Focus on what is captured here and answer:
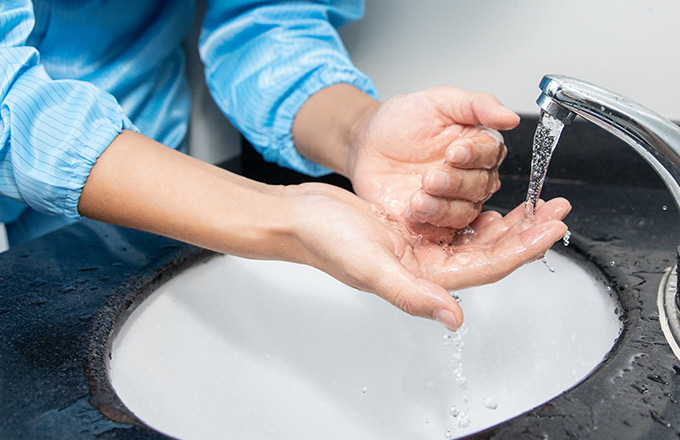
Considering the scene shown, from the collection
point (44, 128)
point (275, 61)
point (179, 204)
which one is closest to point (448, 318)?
point (179, 204)

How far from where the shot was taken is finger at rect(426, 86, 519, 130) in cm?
55

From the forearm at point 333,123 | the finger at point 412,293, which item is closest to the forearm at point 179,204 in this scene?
the finger at point 412,293

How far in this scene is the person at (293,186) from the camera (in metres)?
0.51

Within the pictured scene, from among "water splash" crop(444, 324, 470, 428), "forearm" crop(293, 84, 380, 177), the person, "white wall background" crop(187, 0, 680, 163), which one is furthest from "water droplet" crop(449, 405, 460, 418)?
"white wall background" crop(187, 0, 680, 163)

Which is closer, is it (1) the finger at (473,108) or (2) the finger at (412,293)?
(2) the finger at (412,293)

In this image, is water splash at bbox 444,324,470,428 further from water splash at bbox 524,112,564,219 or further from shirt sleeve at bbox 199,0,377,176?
shirt sleeve at bbox 199,0,377,176

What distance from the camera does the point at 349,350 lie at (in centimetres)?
67

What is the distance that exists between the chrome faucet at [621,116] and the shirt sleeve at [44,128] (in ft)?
1.21

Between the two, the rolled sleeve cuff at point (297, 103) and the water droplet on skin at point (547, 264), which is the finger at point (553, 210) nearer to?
the water droplet on skin at point (547, 264)

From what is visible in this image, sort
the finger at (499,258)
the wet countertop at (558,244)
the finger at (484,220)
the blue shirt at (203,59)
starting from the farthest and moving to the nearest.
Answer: the blue shirt at (203,59)
the finger at (484,220)
the finger at (499,258)
the wet countertop at (558,244)

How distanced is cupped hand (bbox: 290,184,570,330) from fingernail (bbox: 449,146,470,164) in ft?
0.24

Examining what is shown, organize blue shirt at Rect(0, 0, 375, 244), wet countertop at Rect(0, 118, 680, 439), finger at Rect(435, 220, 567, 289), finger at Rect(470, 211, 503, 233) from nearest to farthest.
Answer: wet countertop at Rect(0, 118, 680, 439) → finger at Rect(435, 220, 567, 289) → finger at Rect(470, 211, 503, 233) → blue shirt at Rect(0, 0, 375, 244)

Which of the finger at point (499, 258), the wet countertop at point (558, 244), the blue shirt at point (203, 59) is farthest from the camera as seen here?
the blue shirt at point (203, 59)

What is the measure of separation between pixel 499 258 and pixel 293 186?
20 cm
